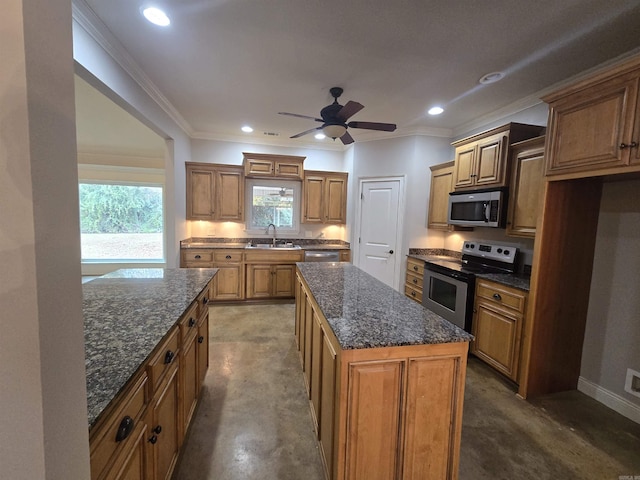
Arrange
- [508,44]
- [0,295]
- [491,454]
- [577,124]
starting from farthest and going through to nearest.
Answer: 1. [508,44]
2. [577,124]
3. [491,454]
4. [0,295]

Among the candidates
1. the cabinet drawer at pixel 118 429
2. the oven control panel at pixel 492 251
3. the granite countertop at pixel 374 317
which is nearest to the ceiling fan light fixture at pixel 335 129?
the granite countertop at pixel 374 317

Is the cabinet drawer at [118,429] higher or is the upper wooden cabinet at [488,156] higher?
the upper wooden cabinet at [488,156]

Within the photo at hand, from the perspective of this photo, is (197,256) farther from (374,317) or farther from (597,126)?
(597,126)

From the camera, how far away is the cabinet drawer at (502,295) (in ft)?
7.28

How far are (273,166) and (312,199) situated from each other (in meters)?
0.87

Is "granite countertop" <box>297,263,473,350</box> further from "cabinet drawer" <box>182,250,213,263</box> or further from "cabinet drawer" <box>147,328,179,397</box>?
"cabinet drawer" <box>182,250,213,263</box>

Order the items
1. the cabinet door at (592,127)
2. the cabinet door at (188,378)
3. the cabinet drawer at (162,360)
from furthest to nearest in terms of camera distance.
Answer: the cabinet door at (592,127) → the cabinet door at (188,378) → the cabinet drawer at (162,360)

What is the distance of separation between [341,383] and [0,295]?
1.10 metres

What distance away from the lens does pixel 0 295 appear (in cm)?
39

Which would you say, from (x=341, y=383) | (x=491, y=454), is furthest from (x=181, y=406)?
(x=491, y=454)

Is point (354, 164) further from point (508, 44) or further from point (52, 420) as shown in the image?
point (52, 420)

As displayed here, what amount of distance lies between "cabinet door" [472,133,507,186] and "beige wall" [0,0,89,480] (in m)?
3.17

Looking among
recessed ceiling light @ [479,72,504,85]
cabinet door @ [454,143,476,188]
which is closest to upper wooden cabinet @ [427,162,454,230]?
cabinet door @ [454,143,476,188]

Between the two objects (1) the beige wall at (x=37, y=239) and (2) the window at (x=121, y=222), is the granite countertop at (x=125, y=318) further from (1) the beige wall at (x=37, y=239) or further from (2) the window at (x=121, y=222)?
(2) the window at (x=121, y=222)
